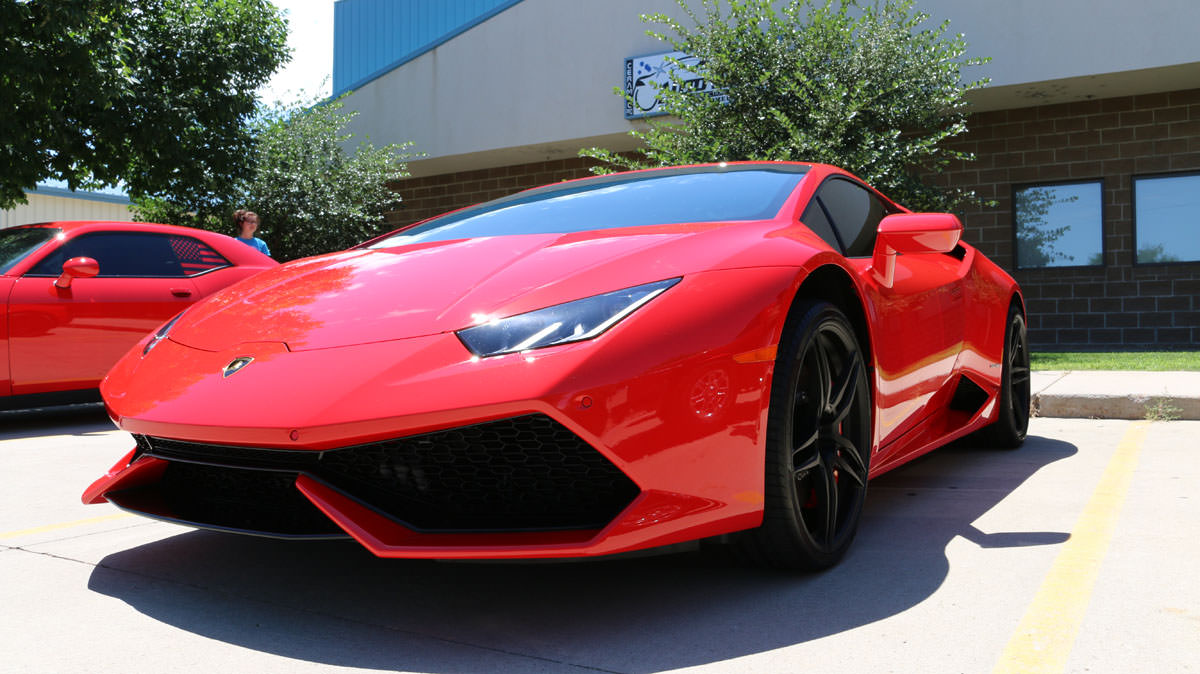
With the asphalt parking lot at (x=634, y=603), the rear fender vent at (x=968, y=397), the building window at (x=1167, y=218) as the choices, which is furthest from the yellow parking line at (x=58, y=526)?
the building window at (x=1167, y=218)

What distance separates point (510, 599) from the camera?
2387 mm

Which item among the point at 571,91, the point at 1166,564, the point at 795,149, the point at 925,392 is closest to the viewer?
the point at 1166,564

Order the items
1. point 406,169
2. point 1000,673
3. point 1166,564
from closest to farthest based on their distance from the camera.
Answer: point 1000,673 → point 1166,564 → point 406,169

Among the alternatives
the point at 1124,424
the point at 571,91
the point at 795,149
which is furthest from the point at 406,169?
the point at 1124,424

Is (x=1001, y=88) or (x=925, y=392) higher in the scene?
(x=1001, y=88)

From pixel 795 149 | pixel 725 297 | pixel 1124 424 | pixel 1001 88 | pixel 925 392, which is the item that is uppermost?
pixel 1001 88

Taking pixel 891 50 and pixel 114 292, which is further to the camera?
pixel 891 50

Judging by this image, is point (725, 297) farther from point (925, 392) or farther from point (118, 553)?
point (118, 553)

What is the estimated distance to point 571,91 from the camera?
14.6m

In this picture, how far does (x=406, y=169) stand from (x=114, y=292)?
10.8 meters

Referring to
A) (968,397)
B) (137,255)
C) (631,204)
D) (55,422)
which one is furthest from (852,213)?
(55,422)

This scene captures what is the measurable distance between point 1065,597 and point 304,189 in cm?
1423

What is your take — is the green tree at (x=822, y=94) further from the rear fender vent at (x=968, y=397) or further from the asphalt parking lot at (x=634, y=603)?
the asphalt parking lot at (x=634, y=603)

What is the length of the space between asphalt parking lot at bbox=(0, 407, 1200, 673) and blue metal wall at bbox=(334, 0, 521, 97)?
540 inches
